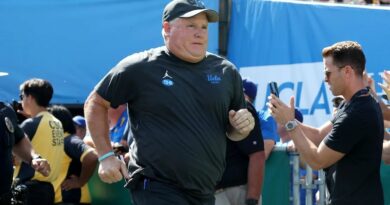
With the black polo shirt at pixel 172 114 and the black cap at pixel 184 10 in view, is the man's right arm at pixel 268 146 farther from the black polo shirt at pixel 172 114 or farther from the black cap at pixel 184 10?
the black cap at pixel 184 10

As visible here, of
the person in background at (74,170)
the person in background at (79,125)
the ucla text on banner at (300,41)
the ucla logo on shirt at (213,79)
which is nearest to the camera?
the ucla logo on shirt at (213,79)

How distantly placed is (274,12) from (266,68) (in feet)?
2.23

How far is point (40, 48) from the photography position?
31.6 feet

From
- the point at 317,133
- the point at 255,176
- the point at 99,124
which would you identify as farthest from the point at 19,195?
the point at 317,133

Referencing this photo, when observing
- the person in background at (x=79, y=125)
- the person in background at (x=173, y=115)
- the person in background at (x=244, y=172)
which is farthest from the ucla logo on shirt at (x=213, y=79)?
the person in background at (x=79, y=125)

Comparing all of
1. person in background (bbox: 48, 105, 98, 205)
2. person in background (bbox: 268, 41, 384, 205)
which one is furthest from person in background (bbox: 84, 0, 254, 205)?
person in background (bbox: 48, 105, 98, 205)

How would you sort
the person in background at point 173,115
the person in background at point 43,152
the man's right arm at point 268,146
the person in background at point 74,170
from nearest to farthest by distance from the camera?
the person in background at point 173,115, the man's right arm at point 268,146, the person in background at point 43,152, the person in background at point 74,170

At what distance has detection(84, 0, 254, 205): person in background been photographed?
4.48 metres

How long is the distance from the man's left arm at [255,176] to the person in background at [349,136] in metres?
1.14

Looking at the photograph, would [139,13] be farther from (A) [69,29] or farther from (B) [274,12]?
(B) [274,12]

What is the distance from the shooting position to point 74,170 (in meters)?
8.04

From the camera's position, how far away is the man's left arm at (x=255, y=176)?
245 inches

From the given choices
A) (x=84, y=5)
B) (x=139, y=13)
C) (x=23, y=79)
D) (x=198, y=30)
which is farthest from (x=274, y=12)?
(x=198, y=30)

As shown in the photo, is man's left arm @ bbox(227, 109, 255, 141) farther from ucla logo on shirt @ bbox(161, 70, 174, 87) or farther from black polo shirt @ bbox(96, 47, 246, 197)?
ucla logo on shirt @ bbox(161, 70, 174, 87)
